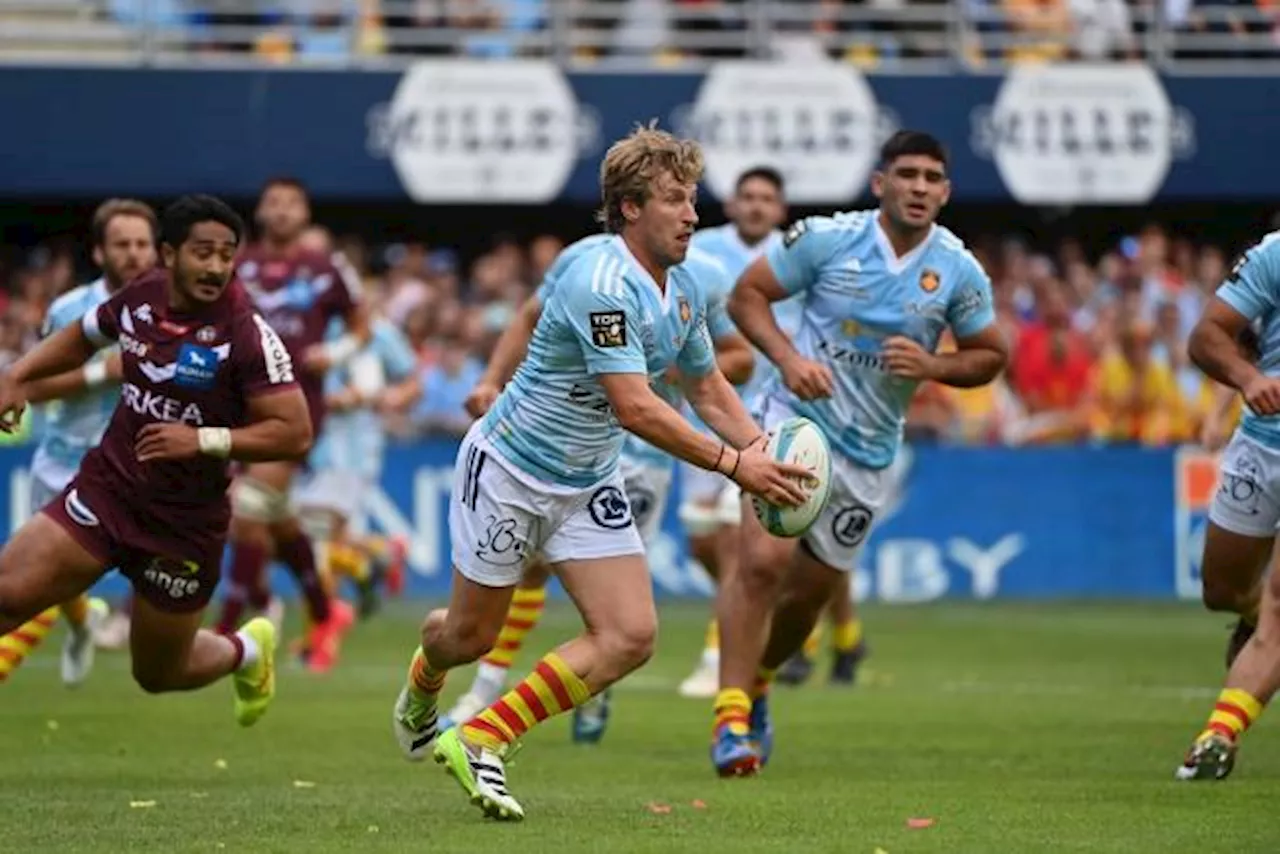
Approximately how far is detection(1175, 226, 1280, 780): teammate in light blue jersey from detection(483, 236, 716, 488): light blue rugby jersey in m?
2.56

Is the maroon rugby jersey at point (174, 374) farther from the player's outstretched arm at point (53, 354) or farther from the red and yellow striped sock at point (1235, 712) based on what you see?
the red and yellow striped sock at point (1235, 712)

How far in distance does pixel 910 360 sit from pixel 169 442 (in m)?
3.28

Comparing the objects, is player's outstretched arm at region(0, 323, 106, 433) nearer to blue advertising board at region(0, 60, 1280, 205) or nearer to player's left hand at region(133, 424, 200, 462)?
player's left hand at region(133, 424, 200, 462)

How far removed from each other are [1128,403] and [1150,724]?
11.0m

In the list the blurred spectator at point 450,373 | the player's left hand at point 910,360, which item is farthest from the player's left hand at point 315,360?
the blurred spectator at point 450,373

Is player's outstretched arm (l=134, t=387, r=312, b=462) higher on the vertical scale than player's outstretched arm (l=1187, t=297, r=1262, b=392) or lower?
lower

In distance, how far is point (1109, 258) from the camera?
2689cm

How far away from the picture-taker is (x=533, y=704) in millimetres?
10227

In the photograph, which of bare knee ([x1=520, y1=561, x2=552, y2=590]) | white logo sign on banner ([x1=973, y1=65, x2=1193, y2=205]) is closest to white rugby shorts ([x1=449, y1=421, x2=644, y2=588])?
bare knee ([x1=520, y1=561, x2=552, y2=590])

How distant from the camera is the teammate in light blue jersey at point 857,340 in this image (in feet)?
40.9

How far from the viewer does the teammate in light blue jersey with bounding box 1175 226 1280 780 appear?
11.6 meters

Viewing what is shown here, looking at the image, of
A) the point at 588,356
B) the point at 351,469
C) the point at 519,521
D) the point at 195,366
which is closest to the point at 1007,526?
the point at 351,469

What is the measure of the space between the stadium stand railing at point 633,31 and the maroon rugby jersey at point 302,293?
324 inches

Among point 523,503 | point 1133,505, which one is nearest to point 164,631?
point 523,503
